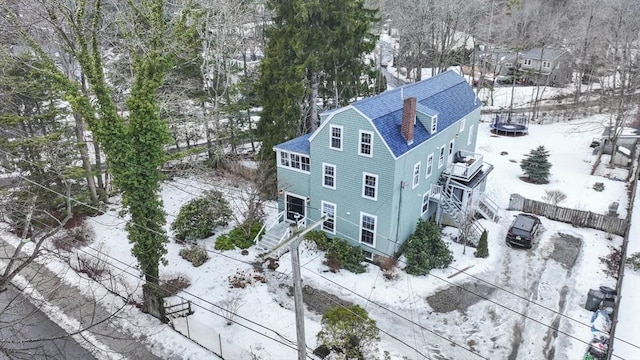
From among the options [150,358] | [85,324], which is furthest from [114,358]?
[85,324]

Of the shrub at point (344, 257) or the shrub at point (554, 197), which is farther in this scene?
the shrub at point (554, 197)

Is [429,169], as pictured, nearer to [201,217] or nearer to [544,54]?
[201,217]

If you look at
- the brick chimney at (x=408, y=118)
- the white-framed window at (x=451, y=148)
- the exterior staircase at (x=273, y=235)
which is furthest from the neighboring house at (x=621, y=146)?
the exterior staircase at (x=273, y=235)

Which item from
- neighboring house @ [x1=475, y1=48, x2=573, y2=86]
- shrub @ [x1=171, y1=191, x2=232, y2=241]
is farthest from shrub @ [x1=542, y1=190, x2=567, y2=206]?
neighboring house @ [x1=475, y1=48, x2=573, y2=86]

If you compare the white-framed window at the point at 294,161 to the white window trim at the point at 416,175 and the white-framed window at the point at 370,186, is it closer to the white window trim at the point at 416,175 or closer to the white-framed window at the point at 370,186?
the white-framed window at the point at 370,186

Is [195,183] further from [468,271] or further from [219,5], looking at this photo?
[468,271]

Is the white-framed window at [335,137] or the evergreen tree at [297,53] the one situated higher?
the evergreen tree at [297,53]

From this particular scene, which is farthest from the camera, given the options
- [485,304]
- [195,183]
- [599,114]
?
[599,114]
